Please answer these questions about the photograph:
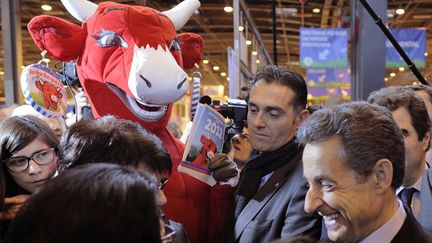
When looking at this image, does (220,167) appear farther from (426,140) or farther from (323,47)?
(323,47)

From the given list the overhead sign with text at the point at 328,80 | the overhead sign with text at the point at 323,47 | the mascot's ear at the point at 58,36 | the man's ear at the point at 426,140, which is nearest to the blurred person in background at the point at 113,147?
the mascot's ear at the point at 58,36

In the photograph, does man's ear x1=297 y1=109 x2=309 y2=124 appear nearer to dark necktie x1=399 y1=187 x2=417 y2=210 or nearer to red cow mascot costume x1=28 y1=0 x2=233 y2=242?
red cow mascot costume x1=28 y1=0 x2=233 y2=242

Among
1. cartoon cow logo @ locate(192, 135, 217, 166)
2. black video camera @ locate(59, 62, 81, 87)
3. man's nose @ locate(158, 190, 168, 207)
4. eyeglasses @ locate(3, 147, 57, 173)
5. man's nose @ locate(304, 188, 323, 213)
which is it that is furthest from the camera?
black video camera @ locate(59, 62, 81, 87)

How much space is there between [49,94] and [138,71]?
0.55m

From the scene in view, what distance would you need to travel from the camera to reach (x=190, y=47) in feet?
7.23

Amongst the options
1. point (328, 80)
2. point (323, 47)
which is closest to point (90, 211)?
point (323, 47)

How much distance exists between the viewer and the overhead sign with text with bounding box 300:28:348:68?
209 inches

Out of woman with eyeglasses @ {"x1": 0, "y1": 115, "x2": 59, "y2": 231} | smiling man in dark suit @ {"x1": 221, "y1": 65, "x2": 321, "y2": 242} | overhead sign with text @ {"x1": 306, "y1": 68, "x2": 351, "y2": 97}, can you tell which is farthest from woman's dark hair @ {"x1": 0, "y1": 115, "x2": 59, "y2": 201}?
overhead sign with text @ {"x1": 306, "y1": 68, "x2": 351, "y2": 97}

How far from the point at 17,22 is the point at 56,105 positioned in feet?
9.12

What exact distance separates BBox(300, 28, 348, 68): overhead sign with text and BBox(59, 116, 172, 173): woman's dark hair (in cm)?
445

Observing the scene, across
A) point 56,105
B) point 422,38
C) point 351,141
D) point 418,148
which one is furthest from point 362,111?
point 422,38

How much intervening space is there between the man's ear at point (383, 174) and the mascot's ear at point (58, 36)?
1405 mm

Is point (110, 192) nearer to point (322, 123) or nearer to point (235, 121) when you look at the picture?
point (322, 123)

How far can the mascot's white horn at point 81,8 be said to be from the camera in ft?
6.51
